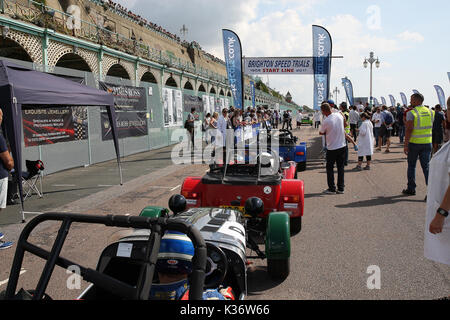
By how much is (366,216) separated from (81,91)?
6.51 meters

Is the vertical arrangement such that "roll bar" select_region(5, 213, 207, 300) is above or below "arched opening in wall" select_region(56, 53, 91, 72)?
below

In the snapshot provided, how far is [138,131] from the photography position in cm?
1639

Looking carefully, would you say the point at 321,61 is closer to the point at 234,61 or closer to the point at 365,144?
the point at 234,61

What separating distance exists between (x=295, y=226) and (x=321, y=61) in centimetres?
1434

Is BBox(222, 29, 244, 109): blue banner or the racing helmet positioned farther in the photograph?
BBox(222, 29, 244, 109): blue banner

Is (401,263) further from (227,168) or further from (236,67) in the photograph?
(236,67)

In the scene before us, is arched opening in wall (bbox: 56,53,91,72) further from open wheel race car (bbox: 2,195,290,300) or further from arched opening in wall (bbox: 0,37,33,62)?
open wheel race car (bbox: 2,195,290,300)

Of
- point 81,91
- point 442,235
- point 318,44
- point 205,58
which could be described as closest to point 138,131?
point 81,91

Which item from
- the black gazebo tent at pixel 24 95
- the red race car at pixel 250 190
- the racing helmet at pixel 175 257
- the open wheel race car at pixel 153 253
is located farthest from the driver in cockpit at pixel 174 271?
the black gazebo tent at pixel 24 95

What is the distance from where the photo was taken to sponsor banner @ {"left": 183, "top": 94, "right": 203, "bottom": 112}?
2317cm

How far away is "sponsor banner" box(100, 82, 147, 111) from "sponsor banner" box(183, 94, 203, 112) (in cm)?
624

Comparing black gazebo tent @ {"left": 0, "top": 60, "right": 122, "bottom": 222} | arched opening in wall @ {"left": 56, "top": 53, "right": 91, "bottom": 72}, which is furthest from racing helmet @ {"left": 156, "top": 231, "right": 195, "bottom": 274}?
arched opening in wall @ {"left": 56, "top": 53, "right": 91, "bottom": 72}

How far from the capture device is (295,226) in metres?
5.24

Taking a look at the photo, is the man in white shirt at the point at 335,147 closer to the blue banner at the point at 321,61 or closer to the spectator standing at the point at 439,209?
the spectator standing at the point at 439,209
